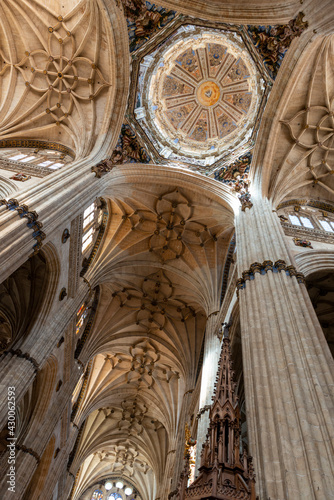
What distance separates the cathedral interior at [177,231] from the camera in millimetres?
5746

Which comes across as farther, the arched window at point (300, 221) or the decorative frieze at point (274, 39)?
the arched window at point (300, 221)

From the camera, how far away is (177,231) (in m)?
17.2

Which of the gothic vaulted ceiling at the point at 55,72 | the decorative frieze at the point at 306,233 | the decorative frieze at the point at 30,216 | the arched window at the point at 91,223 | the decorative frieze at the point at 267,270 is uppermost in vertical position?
the gothic vaulted ceiling at the point at 55,72

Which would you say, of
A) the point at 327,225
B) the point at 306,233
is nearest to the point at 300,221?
the point at 327,225

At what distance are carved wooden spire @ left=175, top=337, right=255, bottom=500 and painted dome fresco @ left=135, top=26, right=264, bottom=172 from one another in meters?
12.1

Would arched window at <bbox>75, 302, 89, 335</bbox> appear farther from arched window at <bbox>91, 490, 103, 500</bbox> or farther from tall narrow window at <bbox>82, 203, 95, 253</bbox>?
arched window at <bbox>91, 490, 103, 500</bbox>

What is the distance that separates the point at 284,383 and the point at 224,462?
1.63 m

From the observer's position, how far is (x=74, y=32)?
13492 mm

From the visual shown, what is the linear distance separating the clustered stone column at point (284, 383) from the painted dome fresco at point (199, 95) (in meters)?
9.05

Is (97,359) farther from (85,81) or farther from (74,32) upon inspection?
(74,32)

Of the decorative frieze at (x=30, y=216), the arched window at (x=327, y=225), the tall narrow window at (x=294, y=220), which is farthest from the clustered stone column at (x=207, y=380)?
the decorative frieze at (x=30, y=216)

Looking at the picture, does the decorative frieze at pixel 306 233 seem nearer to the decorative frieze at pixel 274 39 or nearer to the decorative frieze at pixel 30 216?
the decorative frieze at pixel 274 39

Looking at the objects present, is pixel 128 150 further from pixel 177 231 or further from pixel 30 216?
pixel 30 216

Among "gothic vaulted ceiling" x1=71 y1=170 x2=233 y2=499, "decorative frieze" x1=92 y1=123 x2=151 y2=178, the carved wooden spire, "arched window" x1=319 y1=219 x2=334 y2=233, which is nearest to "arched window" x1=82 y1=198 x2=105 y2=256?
"gothic vaulted ceiling" x1=71 y1=170 x2=233 y2=499
